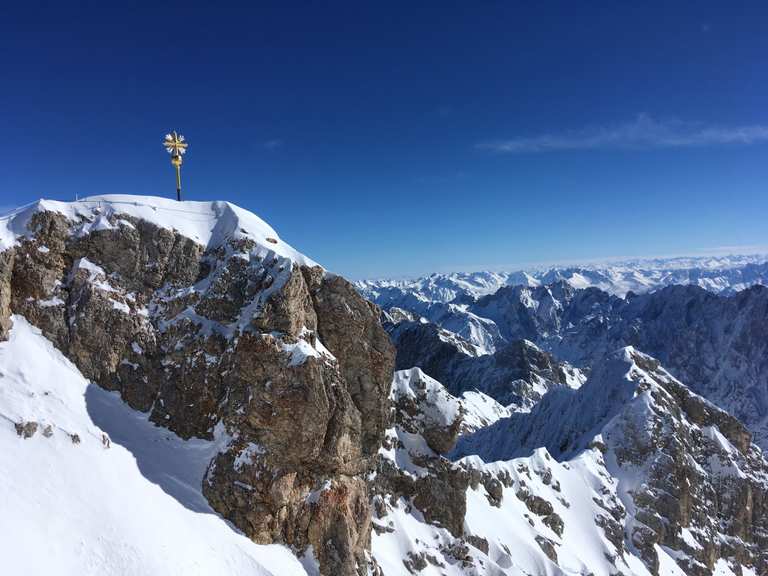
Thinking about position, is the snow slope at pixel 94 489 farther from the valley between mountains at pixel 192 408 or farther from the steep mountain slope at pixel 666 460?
the steep mountain slope at pixel 666 460

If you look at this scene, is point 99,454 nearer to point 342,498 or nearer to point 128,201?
point 342,498

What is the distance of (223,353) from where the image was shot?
136 feet

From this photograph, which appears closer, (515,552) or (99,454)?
(99,454)

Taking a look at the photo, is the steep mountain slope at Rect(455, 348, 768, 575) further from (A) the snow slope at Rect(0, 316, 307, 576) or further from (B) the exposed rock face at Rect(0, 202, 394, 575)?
(A) the snow slope at Rect(0, 316, 307, 576)

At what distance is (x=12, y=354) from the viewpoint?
34625 millimetres

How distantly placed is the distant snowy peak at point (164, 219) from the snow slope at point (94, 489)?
9.02 m

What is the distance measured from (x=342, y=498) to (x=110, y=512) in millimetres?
18603

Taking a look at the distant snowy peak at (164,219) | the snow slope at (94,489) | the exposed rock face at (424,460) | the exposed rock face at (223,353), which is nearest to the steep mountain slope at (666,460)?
the exposed rock face at (424,460)

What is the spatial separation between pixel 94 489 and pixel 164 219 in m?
24.9

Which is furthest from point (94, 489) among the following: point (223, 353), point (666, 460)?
point (666, 460)

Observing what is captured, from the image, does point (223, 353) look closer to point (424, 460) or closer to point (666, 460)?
point (424, 460)

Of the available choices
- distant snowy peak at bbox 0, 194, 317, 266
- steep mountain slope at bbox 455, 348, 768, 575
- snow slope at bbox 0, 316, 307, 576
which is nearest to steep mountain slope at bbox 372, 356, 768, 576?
steep mountain slope at bbox 455, 348, 768, 575

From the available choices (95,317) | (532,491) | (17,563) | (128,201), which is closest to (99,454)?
(17,563)

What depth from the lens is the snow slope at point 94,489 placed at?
26969 mm
